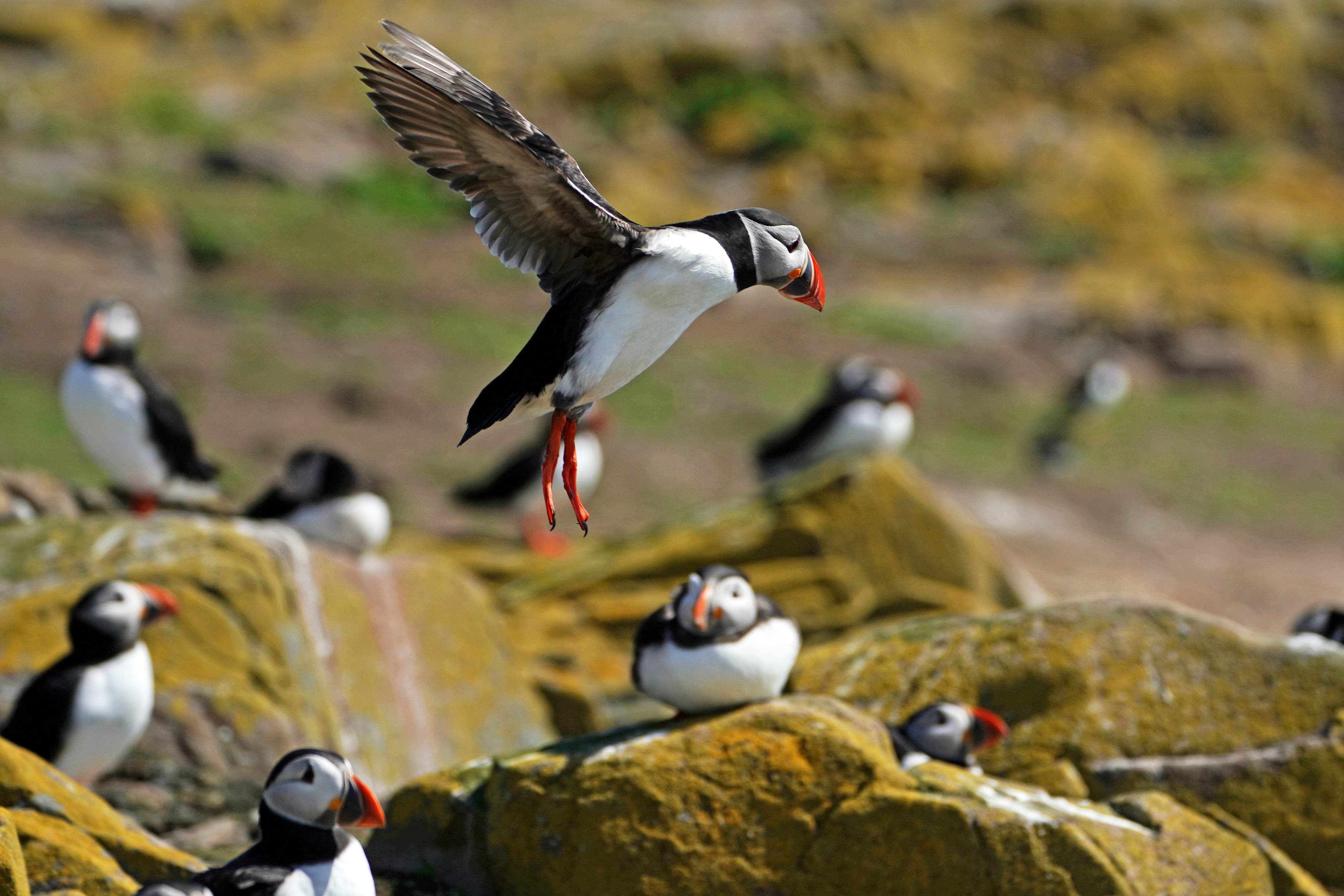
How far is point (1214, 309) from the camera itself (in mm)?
25422

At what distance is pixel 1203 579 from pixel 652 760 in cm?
1178

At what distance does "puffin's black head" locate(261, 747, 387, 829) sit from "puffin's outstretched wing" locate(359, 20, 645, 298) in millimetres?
1551

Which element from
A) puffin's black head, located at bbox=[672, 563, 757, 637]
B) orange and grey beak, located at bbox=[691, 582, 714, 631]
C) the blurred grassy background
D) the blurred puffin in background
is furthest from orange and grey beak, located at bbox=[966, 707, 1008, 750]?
the blurred puffin in background

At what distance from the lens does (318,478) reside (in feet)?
29.0

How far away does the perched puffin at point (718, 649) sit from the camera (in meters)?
5.55

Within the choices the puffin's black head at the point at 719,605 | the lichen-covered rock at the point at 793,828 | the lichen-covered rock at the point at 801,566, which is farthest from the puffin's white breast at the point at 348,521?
the puffin's black head at the point at 719,605

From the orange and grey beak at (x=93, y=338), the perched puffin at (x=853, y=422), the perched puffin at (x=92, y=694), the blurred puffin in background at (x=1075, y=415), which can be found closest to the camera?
the perched puffin at (x=92, y=694)

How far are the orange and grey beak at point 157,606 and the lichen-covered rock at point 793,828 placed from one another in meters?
1.71

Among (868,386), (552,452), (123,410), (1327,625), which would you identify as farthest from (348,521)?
(868,386)

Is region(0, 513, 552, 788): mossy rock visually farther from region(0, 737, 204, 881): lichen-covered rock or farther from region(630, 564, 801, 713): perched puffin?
region(630, 564, 801, 713): perched puffin

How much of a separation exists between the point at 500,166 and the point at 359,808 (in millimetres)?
1952

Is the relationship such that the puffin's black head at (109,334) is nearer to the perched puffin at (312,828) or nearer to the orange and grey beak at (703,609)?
the orange and grey beak at (703,609)

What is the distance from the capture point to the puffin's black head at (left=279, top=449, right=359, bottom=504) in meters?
8.76

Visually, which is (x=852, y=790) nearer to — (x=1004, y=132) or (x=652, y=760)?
(x=652, y=760)
